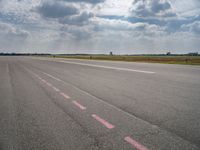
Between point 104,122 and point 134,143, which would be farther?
point 104,122

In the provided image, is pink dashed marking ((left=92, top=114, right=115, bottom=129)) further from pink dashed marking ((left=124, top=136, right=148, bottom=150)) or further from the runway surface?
pink dashed marking ((left=124, top=136, right=148, bottom=150))

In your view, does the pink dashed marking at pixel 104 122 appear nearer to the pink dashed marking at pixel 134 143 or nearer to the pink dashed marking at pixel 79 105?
the pink dashed marking at pixel 134 143

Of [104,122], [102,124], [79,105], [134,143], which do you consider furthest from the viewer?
[79,105]

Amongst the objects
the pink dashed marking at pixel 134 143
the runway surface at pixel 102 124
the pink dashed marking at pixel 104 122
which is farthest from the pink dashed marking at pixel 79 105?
the pink dashed marking at pixel 134 143

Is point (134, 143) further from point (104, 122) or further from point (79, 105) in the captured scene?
point (79, 105)

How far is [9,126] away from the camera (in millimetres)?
3855

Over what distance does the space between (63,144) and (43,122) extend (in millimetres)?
1264

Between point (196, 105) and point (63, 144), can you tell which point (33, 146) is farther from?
point (196, 105)

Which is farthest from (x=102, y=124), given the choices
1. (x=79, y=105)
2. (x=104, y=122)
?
(x=79, y=105)

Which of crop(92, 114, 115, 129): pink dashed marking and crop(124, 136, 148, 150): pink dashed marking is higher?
crop(124, 136, 148, 150): pink dashed marking

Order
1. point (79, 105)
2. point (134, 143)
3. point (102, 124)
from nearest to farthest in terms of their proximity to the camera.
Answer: point (134, 143) → point (102, 124) → point (79, 105)

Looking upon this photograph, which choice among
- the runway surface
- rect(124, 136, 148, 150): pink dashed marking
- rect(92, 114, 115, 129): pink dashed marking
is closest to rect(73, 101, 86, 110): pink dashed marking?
the runway surface

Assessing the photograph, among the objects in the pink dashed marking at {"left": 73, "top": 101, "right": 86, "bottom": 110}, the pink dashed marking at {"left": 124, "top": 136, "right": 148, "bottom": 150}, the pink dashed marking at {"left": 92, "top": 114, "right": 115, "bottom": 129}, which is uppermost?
the pink dashed marking at {"left": 124, "top": 136, "right": 148, "bottom": 150}

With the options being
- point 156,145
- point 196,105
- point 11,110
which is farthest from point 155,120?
point 11,110
